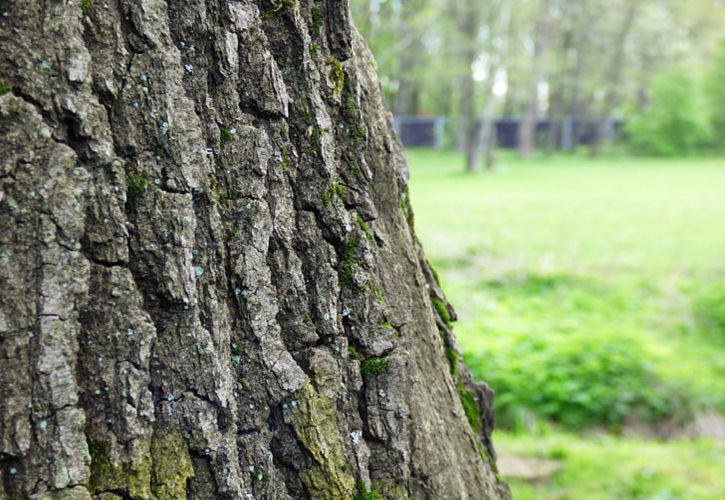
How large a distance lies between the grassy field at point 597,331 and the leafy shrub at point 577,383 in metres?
0.01

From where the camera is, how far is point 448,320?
199 centimetres

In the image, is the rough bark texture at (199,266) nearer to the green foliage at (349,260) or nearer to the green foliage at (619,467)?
the green foliage at (349,260)

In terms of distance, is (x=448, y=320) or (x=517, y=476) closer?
(x=448, y=320)

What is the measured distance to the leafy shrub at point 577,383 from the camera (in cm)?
656

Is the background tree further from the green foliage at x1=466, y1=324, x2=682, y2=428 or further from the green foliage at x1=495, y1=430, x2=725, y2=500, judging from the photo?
the green foliage at x1=495, y1=430, x2=725, y2=500

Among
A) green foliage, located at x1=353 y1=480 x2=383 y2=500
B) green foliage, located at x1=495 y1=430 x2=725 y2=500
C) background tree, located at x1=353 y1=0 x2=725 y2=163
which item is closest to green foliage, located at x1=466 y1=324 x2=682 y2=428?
green foliage, located at x1=495 y1=430 x2=725 y2=500

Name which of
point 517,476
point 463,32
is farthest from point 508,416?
point 463,32

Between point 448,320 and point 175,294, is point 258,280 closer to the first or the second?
point 175,294

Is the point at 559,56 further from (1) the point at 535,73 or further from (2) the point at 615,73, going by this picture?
(1) the point at 535,73

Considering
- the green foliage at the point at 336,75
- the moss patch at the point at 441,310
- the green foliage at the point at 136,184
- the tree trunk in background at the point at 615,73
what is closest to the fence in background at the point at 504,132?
the tree trunk in background at the point at 615,73

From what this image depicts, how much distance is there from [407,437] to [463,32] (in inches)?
1453

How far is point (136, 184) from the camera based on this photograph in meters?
1.28

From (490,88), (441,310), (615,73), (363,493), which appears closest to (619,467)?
(441,310)

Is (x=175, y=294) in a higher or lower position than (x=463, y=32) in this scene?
lower
